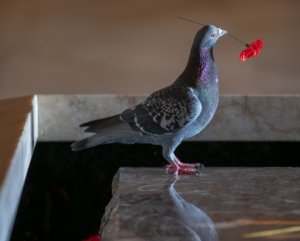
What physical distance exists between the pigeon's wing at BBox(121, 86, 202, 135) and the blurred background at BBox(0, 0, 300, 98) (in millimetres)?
1095

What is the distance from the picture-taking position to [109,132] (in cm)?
92

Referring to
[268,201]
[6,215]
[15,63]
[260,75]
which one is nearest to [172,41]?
[260,75]

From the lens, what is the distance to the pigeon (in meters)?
0.88

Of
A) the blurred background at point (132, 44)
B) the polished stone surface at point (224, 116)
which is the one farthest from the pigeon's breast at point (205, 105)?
the blurred background at point (132, 44)

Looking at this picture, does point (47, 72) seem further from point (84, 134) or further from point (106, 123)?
point (106, 123)

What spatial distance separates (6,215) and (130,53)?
1493 mm

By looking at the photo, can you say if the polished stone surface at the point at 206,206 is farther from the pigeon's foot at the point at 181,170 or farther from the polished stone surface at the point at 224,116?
the polished stone surface at the point at 224,116

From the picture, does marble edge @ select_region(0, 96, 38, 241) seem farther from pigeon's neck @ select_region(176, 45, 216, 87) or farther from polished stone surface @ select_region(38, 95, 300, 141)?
pigeon's neck @ select_region(176, 45, 216, 87)

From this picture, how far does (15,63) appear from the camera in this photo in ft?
6.61

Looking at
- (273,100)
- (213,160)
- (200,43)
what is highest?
(200,43)

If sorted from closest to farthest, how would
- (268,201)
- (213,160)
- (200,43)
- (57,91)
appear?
(268,201) < (200,43) < (213,160) < (57,91)

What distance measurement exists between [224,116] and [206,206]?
45cm

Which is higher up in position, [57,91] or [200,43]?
[200,43]

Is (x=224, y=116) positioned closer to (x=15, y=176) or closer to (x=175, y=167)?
(x=175, y=167)
